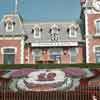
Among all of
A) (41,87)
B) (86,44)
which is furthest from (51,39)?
(41,87)

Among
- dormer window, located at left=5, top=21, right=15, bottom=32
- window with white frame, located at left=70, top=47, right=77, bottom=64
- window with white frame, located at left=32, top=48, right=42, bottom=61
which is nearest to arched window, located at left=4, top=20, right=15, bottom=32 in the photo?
dormer window, located at left=5, top=21, right=15, bottom=32

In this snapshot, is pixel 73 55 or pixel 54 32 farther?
pixel 54 32

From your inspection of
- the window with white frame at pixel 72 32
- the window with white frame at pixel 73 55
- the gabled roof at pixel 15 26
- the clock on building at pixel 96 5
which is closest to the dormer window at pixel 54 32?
the window with white frame at pixel 72 32

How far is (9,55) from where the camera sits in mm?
41031

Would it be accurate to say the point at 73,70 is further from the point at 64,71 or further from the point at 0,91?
the point at 0,91

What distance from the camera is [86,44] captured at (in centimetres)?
4053

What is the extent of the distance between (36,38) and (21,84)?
1107cm

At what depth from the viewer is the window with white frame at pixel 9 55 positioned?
4062 centimetres

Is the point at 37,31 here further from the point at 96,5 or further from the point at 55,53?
the point at 96,5

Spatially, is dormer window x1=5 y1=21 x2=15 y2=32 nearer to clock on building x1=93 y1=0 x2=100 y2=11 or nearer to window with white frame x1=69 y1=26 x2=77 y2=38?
window with white frame x1=69 y1=26 x2=77 y2=38

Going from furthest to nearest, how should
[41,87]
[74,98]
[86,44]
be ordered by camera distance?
[86,44] → [41,87] → [74,98]

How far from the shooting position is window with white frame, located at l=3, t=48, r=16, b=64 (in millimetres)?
40625

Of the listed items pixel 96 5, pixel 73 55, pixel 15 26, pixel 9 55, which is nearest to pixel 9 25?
pixel 15 26

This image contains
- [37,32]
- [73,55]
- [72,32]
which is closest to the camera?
[73,55]
